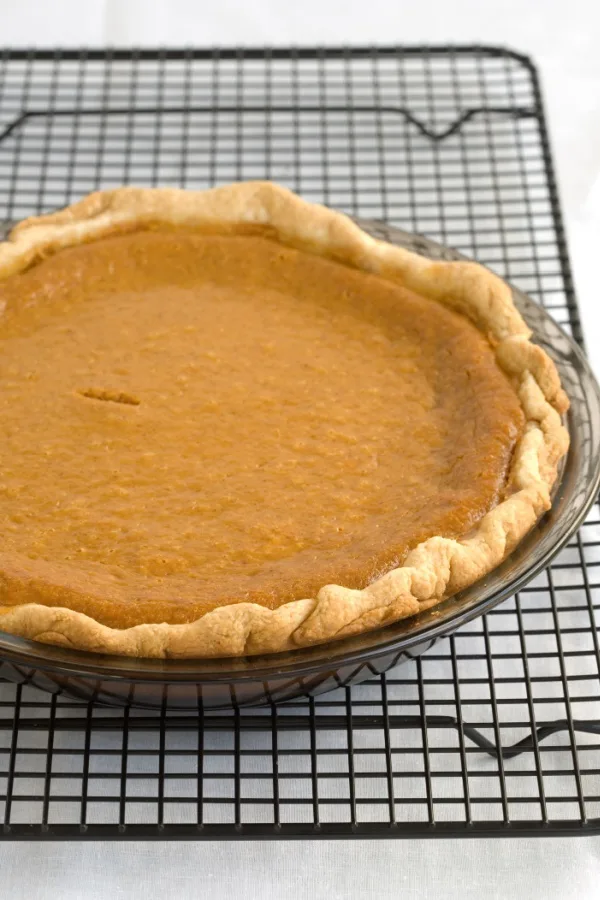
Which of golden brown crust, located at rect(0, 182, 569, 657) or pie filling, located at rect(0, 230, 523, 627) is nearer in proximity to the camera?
golden brown crust, located at rect(0, 182, 569, 657)

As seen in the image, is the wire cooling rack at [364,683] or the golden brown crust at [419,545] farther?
the wire cooling rack at [364,683]

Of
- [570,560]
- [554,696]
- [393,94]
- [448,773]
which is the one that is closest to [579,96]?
[393,94]

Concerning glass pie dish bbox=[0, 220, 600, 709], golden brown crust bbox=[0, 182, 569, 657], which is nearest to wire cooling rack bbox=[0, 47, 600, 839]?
glass pie dish bbox=[0, 220, 600, 709]

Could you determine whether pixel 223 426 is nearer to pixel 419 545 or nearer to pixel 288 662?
pixel 419 545

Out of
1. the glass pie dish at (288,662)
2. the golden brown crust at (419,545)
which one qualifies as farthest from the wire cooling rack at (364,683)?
the golden brown crust at (419,545)

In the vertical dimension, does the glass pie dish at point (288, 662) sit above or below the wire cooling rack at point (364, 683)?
above

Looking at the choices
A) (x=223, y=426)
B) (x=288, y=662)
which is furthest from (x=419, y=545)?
(x=223, y=426)

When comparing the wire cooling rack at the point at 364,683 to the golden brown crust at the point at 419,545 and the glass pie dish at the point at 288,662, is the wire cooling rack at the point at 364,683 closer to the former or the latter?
the glass pie dish at the point at 288,662

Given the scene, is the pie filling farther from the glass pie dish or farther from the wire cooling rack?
the wire cooling rack
